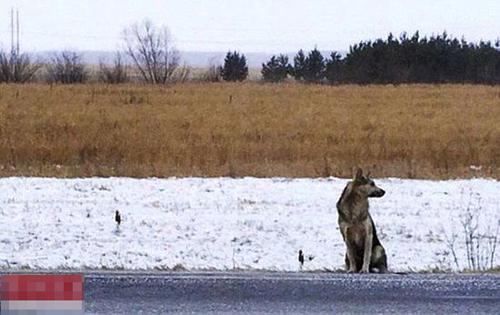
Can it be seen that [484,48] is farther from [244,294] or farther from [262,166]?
[244,294]

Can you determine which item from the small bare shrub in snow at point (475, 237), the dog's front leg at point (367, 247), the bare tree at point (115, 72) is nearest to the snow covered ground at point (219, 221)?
the small bare shrub in snow at point (475, 237)

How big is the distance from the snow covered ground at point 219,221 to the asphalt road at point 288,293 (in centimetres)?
274

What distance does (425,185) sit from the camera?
16.4 metres

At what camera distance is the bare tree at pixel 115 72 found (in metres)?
66.9

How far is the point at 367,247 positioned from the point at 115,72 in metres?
61.9

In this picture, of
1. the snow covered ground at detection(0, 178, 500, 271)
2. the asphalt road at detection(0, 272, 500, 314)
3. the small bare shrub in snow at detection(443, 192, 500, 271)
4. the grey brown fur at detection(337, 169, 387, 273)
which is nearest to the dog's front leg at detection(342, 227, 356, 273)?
the grey brown fur at detection(337, 169, 387, 273)

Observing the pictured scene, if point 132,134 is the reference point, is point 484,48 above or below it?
above

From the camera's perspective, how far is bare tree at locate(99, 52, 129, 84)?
219ft

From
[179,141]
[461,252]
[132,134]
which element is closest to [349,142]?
[179,141]

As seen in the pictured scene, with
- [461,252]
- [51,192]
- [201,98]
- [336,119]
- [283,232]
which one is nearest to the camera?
[461,252]

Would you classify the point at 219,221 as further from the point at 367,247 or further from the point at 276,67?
the point at 276,67

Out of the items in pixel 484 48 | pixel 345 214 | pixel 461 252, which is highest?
pixel 484 48

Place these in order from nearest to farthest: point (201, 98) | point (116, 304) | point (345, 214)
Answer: point (116, 304), point (345, 214), point (201, 98)

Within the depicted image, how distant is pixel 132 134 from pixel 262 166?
Result: 256 inches
